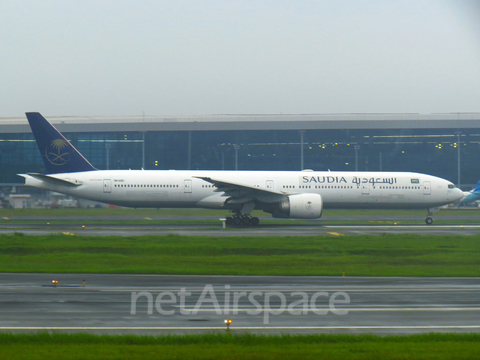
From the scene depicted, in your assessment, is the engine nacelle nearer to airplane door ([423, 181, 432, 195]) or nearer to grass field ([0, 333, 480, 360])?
airplane door ([423, 181, 432, 195])

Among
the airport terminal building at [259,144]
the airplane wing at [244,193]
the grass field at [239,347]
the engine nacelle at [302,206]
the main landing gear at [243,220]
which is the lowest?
the grass field at [239,347]

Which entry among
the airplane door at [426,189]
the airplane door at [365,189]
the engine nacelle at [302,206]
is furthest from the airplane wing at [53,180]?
the airplane door at [426,189]

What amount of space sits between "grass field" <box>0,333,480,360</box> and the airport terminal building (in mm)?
67895

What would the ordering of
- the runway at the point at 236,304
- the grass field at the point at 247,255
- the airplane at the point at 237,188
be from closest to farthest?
the runway at the point at 236,304
the grass field at the point at 247,255
the airplane at the point at 237,188

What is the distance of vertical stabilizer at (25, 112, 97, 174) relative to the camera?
3538 centimetres

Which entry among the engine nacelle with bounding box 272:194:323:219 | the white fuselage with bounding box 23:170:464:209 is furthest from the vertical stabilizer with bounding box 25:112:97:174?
the engine nacelle with bounding box 272:194:323:219

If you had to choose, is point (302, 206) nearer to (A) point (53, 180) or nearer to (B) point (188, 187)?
(B) point (188, 187)

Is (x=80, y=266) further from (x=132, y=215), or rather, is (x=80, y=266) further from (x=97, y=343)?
(x=132, y=215)

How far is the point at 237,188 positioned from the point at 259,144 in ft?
150

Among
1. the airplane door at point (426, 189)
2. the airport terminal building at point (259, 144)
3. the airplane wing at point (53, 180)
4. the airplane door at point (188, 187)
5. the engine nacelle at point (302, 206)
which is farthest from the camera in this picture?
the airport terminal building at point (259, 144)

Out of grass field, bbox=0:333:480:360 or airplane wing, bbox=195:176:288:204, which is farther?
airplane wing, bbox=195:176:288:204

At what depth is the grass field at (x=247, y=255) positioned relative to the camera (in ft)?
55.4

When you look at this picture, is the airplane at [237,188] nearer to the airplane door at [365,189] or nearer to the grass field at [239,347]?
the airplane door at [365,189]

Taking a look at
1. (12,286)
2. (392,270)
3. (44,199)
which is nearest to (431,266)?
(392,270)
